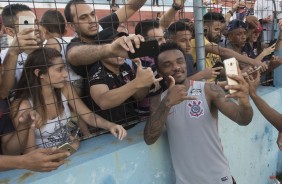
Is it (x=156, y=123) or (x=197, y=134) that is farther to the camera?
(x=197, y=134)

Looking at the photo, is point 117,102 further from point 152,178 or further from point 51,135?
point 152,178

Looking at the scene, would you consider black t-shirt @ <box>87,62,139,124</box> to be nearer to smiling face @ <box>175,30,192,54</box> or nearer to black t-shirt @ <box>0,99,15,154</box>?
black t-shirt @ <box>0,99,15,154</box>

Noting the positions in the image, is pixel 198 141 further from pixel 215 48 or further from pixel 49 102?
pixel 215 48

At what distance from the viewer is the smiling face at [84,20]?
87.3 inches

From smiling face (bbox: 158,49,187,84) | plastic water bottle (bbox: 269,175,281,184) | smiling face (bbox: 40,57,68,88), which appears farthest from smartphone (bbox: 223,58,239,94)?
plastic water bottle (bbox: 269,175,281,184)

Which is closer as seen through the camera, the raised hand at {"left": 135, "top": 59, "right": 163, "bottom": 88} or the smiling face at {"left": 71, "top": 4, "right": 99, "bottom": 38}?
the raised hand at {"left": 135, "top": 59, "right": 163, "bottom": 88}

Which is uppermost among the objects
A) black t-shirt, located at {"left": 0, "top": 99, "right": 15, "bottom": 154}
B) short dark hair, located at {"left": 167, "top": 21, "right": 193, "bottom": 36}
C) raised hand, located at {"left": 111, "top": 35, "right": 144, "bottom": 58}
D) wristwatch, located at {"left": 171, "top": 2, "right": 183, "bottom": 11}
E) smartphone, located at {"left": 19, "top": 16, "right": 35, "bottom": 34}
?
wristwatch, located at {"left": 171, "top": 2, "right": 183, "bottom": 11}

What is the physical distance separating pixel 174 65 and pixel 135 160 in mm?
684

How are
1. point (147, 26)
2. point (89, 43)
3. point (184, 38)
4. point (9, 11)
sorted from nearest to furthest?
point (89, 43) → point (9, 11) → point (147, 26) → point (184, 38)

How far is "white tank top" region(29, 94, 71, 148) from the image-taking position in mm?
1699

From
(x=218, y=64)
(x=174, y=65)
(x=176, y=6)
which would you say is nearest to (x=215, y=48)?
(x=218, y=64)

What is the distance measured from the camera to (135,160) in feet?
5.90

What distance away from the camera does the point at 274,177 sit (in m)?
3.12

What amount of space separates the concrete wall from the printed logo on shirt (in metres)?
0.30
